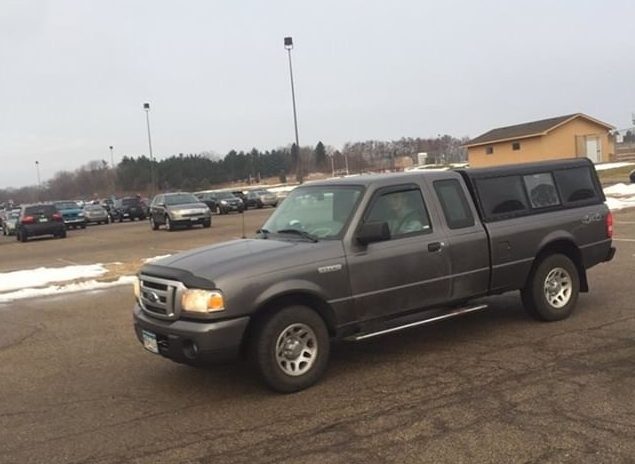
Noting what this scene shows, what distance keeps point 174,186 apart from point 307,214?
120 meters

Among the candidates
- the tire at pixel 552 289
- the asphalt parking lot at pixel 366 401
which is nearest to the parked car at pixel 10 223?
the asphalt parking lot at pixel 366 401

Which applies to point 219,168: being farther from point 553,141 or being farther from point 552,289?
point 552,289

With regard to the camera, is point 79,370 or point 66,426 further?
point 79,370

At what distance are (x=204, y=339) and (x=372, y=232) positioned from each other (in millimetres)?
1727

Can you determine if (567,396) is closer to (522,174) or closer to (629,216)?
(522,174)

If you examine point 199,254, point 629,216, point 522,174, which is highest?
point 522,174

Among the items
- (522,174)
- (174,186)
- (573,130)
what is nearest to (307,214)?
(522,174)

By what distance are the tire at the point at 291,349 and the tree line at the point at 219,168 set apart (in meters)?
96.5

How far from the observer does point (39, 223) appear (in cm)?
2972

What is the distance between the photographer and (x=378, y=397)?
5238mm

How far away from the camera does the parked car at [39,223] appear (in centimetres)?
2950

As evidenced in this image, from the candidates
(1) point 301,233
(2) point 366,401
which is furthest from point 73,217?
(2) point 366,401

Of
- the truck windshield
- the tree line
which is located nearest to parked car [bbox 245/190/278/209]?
the truck windshield

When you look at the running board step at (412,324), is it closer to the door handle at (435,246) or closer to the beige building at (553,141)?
the door handle at (435,246)
